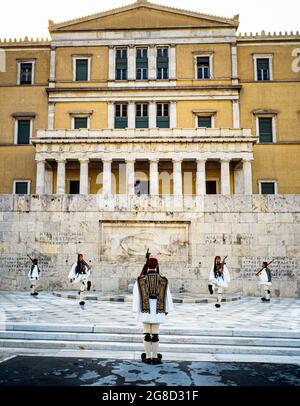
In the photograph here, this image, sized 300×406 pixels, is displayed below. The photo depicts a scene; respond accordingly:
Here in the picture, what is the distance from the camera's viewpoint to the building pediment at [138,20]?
3678 cm

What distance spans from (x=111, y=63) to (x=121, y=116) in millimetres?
5125

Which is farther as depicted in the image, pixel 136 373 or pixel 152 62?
pixel 152 62

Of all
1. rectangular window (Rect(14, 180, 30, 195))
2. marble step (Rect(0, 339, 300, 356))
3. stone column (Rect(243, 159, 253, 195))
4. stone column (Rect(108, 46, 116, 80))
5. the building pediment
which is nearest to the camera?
marble step (Rect(0, 339, 300, 356))

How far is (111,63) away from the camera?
3672 cm

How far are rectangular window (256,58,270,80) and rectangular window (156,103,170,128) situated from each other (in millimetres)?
8998

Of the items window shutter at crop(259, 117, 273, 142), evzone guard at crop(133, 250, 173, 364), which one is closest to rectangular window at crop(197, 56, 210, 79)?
window shutter at crop(259, 117, 273, 142)

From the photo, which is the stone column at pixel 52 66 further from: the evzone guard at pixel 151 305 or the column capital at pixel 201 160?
the evzone guard at pixel 151 305

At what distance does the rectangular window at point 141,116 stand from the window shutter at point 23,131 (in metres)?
9.99

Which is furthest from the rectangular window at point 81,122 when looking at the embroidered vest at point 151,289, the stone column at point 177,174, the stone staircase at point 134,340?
the embroidered vest at point 151,289

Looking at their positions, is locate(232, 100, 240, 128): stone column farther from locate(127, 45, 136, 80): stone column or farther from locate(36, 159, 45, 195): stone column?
locate(36, 159, 45, 195): stone column

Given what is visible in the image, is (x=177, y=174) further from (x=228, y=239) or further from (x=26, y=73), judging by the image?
(x=26, y=73)

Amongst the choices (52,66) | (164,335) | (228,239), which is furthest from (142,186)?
(164,335)

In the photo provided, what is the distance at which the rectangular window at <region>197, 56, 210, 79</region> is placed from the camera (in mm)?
36531
